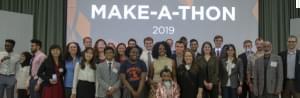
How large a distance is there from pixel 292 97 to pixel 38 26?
5.42m

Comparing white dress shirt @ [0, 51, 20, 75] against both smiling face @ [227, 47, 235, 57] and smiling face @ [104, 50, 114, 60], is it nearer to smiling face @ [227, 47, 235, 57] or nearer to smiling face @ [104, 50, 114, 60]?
smiling face @ [104, 50, 114, 60]

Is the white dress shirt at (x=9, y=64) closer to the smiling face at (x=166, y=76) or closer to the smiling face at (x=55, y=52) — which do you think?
the smiling face at (x=55, y=52)

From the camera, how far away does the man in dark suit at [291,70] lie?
6.12 meters

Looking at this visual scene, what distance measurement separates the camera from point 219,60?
248 inches

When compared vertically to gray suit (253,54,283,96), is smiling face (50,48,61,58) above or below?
above

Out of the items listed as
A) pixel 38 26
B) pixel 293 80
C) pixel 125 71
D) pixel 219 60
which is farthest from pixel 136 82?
pixel 38 26

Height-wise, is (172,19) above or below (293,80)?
above

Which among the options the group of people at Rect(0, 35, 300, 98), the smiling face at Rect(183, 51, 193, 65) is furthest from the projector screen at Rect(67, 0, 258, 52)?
the smiling face at Rect(183, 51, 193, 65)

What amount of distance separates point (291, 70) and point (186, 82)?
4.60ft

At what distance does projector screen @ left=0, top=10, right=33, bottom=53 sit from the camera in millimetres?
8906

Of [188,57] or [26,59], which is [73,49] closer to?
[188,57]

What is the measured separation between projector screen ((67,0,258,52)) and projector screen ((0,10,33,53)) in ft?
2.61

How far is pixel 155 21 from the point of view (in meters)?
9.17

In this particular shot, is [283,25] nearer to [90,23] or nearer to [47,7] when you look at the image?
[90,23]
